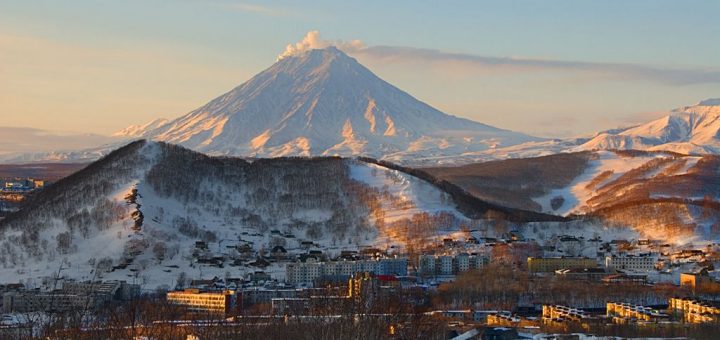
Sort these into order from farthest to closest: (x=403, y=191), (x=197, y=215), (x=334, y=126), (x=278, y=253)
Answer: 1. (x=334, y=126)
2. (x=403, y=191)
3. (x=197, y=215)
4. (x=278, y=253)

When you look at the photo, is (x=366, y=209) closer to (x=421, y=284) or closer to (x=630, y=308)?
(x=421, y=284)

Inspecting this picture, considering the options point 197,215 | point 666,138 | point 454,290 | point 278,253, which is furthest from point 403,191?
point 666,138

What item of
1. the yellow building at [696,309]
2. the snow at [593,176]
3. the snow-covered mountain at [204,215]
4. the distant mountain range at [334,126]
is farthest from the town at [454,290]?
the distant mountain range at [334,126]

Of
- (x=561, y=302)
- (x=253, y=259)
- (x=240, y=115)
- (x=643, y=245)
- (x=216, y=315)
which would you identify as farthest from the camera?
(x=240, y=115)

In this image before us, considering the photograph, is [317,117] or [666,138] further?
[666,138]

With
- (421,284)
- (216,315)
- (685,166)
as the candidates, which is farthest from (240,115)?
(216,315)

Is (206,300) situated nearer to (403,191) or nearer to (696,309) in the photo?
(696,309)
